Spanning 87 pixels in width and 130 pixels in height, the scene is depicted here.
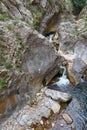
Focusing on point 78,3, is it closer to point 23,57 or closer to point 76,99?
point 76,99

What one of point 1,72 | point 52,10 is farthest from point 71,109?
point 52,10

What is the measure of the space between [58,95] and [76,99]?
1.19 metres

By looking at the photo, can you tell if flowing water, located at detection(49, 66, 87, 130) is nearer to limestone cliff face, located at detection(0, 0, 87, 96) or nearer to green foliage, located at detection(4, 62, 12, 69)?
limestone cliff face, located at detection(0, 0, 87, 96)

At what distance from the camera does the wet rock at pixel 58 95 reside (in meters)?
12.9

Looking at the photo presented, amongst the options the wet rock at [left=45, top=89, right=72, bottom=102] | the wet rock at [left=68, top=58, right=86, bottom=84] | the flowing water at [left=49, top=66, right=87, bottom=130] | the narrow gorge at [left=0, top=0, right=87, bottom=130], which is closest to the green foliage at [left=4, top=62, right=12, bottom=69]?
the narrow gorge at [left=0, top=0, right=87, bottom=130]

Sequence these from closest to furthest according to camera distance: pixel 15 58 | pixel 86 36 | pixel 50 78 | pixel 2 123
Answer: pixel 2 123
pixel 15 58
pixel 50 78
pixel 86 36

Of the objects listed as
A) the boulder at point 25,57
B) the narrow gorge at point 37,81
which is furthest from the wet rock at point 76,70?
the boulder at point 25,57

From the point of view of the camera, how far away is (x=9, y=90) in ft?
36.8

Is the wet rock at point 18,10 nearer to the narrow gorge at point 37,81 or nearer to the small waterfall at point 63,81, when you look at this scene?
the narrow gorge at point 37,81

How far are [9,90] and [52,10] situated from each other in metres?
14.6

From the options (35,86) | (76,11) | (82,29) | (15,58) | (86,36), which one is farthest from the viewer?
(76,11)

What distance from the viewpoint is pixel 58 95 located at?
13.1m

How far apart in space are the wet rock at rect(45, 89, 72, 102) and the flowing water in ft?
1.24

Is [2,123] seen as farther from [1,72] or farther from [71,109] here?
[71,109]
